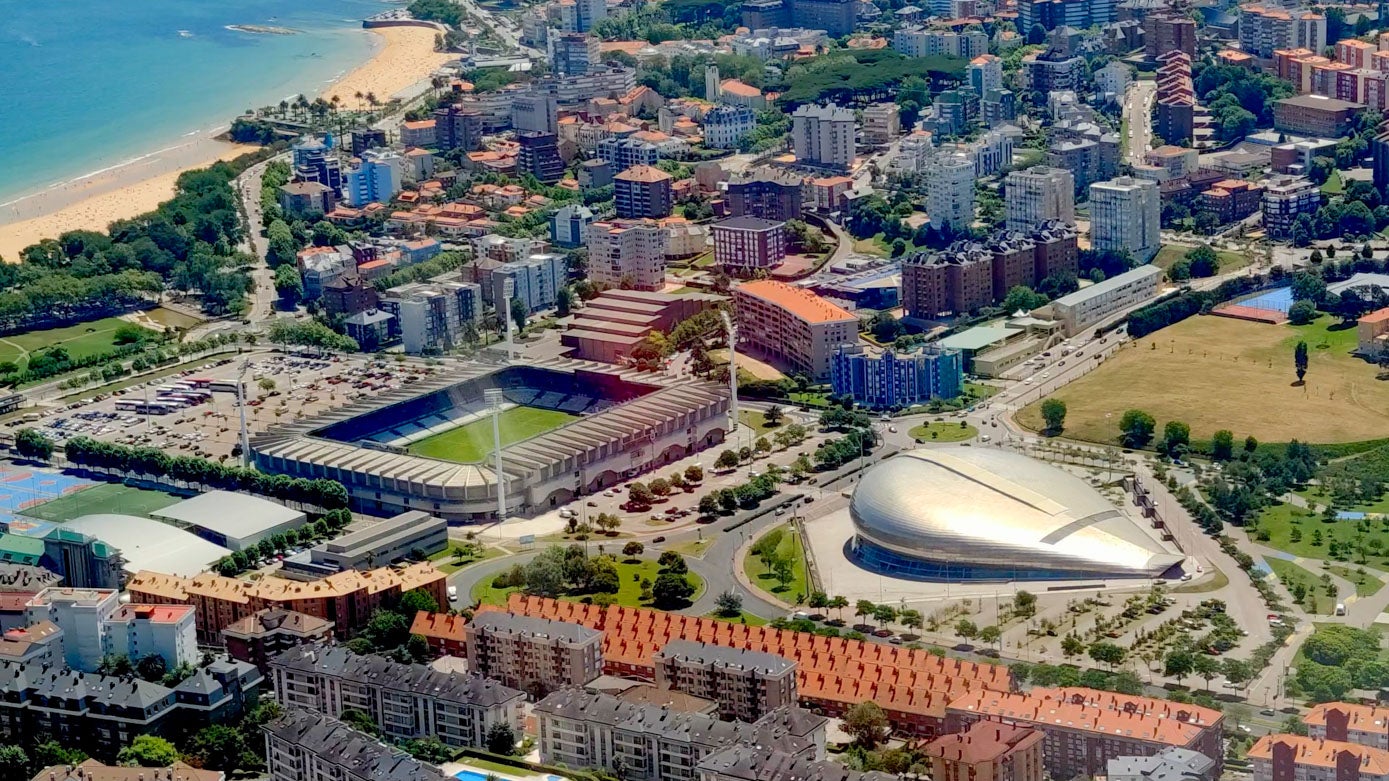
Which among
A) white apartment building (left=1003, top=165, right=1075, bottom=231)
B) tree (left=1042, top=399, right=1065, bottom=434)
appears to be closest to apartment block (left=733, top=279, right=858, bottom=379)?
tree (left=1042, top=399, right=1065, bottom=434)

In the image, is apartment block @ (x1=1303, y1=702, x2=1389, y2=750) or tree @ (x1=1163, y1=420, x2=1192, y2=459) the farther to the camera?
tree @ (x1=1163, y1=420, x2=1192, y2=459)

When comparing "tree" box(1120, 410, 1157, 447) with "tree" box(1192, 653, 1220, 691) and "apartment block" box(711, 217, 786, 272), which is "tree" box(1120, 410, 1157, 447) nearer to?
"tree" box(1192, 653, 1220, 691)

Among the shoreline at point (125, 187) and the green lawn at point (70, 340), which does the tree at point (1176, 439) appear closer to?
the green lawn at point (70, 340)

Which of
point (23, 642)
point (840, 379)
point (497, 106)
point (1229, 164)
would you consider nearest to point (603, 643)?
point (23, 642)

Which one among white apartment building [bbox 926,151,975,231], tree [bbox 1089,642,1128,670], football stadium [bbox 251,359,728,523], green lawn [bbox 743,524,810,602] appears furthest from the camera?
white apartment building [bbox 926,151,975,231]

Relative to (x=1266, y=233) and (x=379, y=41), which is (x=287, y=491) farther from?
(x=379, y=41)

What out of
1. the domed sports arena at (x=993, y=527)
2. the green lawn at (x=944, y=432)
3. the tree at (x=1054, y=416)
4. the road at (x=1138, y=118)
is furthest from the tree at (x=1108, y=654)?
the road at (x=1138, y=118)

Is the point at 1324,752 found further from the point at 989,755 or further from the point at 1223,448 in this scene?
the point at 1223,448
